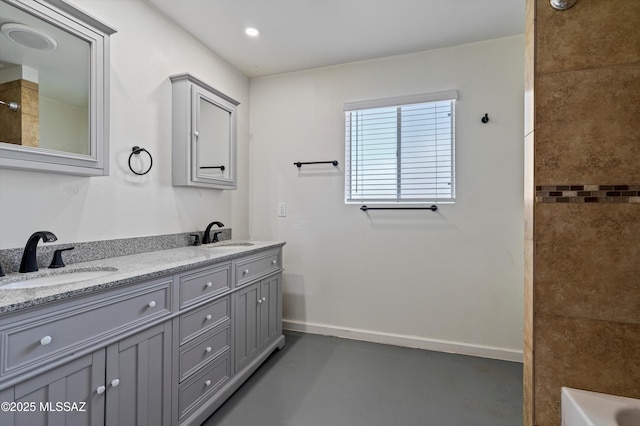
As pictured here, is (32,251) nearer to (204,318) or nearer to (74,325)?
(74,325)

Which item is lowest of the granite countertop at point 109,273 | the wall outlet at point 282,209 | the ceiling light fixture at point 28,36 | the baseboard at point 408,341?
the baseboard at point 408,341

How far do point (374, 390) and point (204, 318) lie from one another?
3.86ft

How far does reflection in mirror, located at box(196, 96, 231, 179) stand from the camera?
2250mm

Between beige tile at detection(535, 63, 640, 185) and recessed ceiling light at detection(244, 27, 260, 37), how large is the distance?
1916 millimetres

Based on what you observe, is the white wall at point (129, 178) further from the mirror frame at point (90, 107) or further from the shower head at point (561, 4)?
the shower head at point (561, 4)

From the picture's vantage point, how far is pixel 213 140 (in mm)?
2387

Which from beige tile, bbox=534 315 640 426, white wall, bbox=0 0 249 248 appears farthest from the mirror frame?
beige tile, bbox=534 315 640 426

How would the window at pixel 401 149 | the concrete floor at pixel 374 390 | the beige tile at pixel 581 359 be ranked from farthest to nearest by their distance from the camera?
the window at pixel 401 149 → the concrete floor at pixel 374 390 → the beige tile at pixel 581 359

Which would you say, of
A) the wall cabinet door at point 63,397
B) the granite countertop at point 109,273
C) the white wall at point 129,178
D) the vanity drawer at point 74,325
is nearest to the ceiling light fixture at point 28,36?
the white wall at point 129,178

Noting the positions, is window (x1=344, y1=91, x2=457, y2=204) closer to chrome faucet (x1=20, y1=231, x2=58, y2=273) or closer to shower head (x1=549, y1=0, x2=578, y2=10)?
shower head (x1=549, y1=0, x2=578, y2=10)

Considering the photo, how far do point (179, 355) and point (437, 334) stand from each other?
1974 millimetres

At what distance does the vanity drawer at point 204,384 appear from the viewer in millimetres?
1500

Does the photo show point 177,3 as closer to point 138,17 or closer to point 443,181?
point 138,17

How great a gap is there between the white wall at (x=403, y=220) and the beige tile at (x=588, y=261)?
54.4 inches
